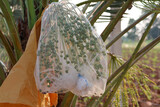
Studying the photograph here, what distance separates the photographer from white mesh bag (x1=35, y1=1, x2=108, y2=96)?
1.88ft

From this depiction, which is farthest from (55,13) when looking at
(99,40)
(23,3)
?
(23,3)

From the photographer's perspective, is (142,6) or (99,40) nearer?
(99,40)

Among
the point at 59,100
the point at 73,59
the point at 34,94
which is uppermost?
the point at 73,59

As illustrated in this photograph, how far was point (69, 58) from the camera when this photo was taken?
60 cm

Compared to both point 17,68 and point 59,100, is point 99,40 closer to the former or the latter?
point 17,68

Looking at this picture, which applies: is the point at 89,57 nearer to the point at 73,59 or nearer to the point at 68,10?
the point at 73,59


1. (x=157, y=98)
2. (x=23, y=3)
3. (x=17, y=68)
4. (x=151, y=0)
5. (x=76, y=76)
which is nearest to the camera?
(x=76, y=76)

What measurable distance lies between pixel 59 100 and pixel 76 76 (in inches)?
16.9

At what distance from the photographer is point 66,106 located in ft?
2.92

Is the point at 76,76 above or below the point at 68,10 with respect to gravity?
below

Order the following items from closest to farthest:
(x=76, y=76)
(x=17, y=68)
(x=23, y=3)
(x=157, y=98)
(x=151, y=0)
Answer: (x=76, y=76)
(x=17, y=68)
(x=151, y=0)
(x=23, y=3)
(x=157, y=98)

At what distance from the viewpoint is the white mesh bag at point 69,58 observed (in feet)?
1.88

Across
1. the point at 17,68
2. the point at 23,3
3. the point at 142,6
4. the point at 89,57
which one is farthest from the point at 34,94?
the point at 142,6

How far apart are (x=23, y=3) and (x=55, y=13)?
395 millimetres
